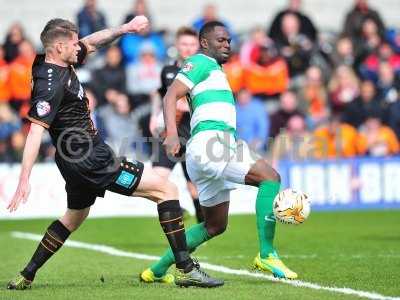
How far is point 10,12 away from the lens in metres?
22.2

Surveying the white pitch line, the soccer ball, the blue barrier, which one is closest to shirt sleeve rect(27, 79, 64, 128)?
the soccer ball

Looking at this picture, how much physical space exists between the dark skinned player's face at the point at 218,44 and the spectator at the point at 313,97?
10992 millimetres

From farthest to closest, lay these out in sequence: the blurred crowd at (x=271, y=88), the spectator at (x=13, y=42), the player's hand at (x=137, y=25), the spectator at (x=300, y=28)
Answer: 1. the spectator at (x=300, y=28)
2. the spectator at (x=13, y=42)
3. the blurred crowd at (x=271, y=88)
4. the player's hand at (x=137, y=25)

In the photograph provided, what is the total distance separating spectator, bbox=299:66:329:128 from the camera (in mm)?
20078

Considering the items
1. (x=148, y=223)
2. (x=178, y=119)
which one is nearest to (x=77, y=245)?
(x=178, y=119)

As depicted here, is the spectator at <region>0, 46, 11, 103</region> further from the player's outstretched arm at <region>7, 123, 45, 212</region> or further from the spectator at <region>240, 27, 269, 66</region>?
the player's outstretched arm at <region>7, 123, 45, 212</region>

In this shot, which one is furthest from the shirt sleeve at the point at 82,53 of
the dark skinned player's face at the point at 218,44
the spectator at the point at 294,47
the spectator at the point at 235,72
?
the spectator at the point at 294,47

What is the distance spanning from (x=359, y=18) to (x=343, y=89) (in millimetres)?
1947

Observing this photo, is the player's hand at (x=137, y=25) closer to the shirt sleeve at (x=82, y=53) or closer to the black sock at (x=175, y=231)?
the shirt sleeve at (x=82, y=53)

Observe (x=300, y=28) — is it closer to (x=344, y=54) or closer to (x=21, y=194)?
(x=344, y=54)

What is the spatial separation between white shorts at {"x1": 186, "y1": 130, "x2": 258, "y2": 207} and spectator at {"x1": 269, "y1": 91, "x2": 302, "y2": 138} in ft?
34.2

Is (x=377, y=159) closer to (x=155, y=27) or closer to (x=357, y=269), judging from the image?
(x=155, y=27)

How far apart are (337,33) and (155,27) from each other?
3.90 metres

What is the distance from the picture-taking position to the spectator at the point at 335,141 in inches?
755
